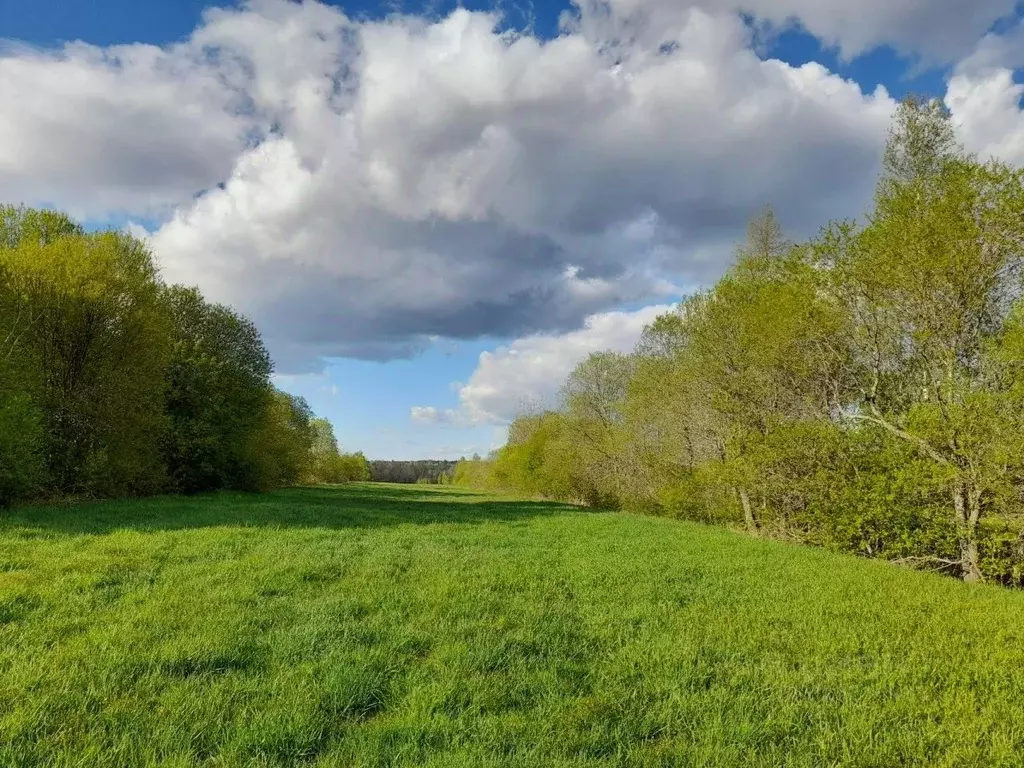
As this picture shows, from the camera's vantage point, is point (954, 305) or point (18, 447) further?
point (18, 447)

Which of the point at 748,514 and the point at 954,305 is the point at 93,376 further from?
the point at 954,305

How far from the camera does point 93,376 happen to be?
26.2 m

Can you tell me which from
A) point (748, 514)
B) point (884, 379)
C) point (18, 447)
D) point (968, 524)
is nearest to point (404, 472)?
point (748, 514)

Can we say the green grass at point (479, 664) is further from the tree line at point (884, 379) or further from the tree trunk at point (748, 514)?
the tree trunk at point (748, 514)

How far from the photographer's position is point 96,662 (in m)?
5.47

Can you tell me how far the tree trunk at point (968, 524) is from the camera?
15.3 metres

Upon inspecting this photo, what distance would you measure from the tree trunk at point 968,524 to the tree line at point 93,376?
28.2m

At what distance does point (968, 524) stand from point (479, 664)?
15718 millimetres

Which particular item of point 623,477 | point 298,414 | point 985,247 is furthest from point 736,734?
point 298,414

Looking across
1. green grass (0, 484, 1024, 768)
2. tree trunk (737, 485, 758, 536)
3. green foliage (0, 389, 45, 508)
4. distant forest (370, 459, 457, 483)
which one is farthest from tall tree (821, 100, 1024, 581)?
distant forest (370, 459, 457, 483)

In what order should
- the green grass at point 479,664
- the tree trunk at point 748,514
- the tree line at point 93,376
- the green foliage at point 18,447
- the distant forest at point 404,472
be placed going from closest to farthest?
the green grass at point 479,664 < the green foliage at point 18,447 < the tree line at point 93,376 < the tree trunk at point 748,514 < the distant forest at point 404,472

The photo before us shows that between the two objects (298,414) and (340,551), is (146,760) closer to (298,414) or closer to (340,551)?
(340,551)

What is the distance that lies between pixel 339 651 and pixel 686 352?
2535 centimetres

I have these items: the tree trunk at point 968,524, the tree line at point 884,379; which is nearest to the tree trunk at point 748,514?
the tree line at point 884,379
